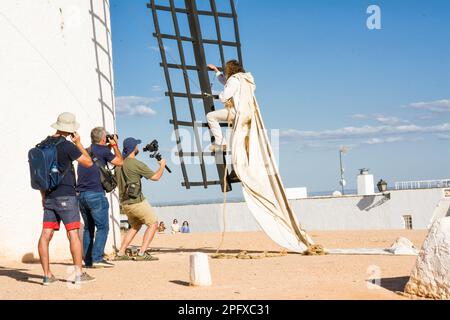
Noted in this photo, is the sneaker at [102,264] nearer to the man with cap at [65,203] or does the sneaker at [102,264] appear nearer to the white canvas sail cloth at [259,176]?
the man with cap at [65,203]

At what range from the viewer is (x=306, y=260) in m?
8.05

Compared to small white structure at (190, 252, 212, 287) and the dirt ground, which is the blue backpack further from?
small white structure at (190, 252, 212, 287)

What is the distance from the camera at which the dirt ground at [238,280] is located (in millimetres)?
5293

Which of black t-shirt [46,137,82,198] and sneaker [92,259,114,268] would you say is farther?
sneaker [92,259,114,268]

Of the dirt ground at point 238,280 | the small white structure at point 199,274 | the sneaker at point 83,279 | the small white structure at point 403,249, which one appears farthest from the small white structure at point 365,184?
the small white structure at point 199,274

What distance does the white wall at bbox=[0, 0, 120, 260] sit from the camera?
27.6 ft

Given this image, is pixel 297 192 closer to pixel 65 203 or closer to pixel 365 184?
pixel 365 184

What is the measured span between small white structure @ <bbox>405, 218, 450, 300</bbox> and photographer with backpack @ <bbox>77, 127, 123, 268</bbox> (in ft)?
10.5

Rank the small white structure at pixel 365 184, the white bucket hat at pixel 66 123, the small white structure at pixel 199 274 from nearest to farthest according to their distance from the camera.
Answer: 1. the small white structure at pixel 199 274
2. the white bucket hat at pixel 66 123
3. the small white structure at pixel 365 184

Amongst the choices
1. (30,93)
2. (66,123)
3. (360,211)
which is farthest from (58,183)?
(360,211)

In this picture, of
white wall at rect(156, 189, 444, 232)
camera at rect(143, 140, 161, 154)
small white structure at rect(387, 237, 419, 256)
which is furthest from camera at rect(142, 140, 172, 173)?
white wall at rect(156, 189, 444, 232)

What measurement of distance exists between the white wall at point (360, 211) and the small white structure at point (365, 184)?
105cm

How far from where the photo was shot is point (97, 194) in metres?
7.41

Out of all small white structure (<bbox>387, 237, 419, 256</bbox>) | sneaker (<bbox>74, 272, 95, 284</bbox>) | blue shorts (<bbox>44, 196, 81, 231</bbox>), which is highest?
blue shorts (<bbox>44, 196, 81, 231</bbox>)
